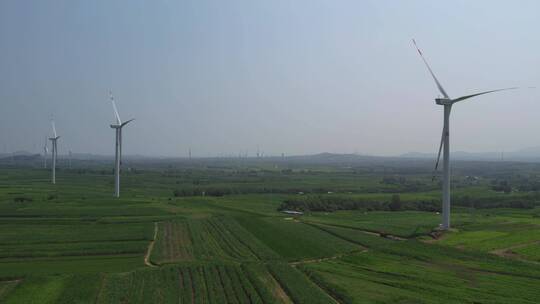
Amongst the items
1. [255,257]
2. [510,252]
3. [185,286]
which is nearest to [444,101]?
[510,252]

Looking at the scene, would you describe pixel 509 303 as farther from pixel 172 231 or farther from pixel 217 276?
pixel 172 231

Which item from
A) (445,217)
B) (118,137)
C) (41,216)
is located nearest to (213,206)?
(118,137)

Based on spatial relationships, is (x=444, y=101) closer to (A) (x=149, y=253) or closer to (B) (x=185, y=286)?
(A) (x=149, y=253)

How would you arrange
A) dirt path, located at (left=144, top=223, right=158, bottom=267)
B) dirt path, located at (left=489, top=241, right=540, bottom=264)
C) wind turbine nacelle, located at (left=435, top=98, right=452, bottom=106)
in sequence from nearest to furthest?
dirt path, located at (left=144, top=223, right=158, bottom=267) → dirt path, located at (left=489, top=241, right=540, bottom=264) → wind turbine nacelle, located at (left=435, top=98, right=452, bottom=106)

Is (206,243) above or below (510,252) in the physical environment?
below

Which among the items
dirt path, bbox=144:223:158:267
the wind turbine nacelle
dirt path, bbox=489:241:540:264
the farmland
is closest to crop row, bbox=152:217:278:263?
the farmland

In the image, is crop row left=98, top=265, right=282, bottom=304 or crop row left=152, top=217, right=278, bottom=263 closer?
crop row left=98, top=265, right=282, bottom=304

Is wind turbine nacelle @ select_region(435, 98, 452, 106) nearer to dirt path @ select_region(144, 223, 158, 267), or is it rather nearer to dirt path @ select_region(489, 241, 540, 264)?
dirt path @ select_region(489, 241, 540, 264)

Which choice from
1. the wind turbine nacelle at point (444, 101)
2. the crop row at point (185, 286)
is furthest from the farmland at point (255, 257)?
the wind turbine nacelle at point (444, 101)

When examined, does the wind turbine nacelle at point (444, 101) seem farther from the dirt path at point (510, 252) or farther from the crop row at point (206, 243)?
the crop row at point (206, 243)

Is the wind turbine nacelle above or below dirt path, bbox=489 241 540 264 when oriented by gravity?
above

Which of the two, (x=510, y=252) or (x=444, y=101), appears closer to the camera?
(x=510, y=252)
